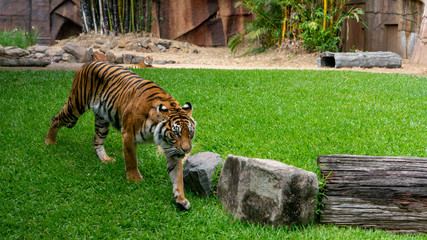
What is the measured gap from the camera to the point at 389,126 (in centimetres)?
599

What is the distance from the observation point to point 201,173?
14.5ft

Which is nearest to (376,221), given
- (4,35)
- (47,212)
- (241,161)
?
(241,161)

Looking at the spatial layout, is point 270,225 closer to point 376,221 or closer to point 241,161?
point 241,161

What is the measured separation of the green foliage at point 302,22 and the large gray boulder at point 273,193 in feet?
37.4

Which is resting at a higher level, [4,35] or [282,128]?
[4,35]

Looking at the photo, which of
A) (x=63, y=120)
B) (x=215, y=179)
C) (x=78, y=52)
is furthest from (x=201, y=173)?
(x=78, y=52)

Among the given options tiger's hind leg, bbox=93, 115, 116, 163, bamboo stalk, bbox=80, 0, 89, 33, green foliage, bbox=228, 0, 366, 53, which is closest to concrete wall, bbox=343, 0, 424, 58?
green foliage, bbox=228, 0, 366, 53

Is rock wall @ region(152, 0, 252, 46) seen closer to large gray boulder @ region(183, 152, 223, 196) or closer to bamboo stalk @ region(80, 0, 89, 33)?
bamboo stalk @ region(80, 0, 89, 33)

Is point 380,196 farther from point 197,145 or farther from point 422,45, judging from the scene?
point 422,45

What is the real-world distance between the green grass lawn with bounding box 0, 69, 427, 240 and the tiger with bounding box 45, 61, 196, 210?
12.8 inches

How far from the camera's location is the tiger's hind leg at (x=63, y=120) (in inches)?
211

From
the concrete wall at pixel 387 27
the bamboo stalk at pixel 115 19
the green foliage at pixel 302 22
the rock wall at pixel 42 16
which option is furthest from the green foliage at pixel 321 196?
the rock wall at pixel 42 16

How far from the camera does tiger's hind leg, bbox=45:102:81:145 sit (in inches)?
211

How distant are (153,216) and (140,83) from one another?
152 cm
